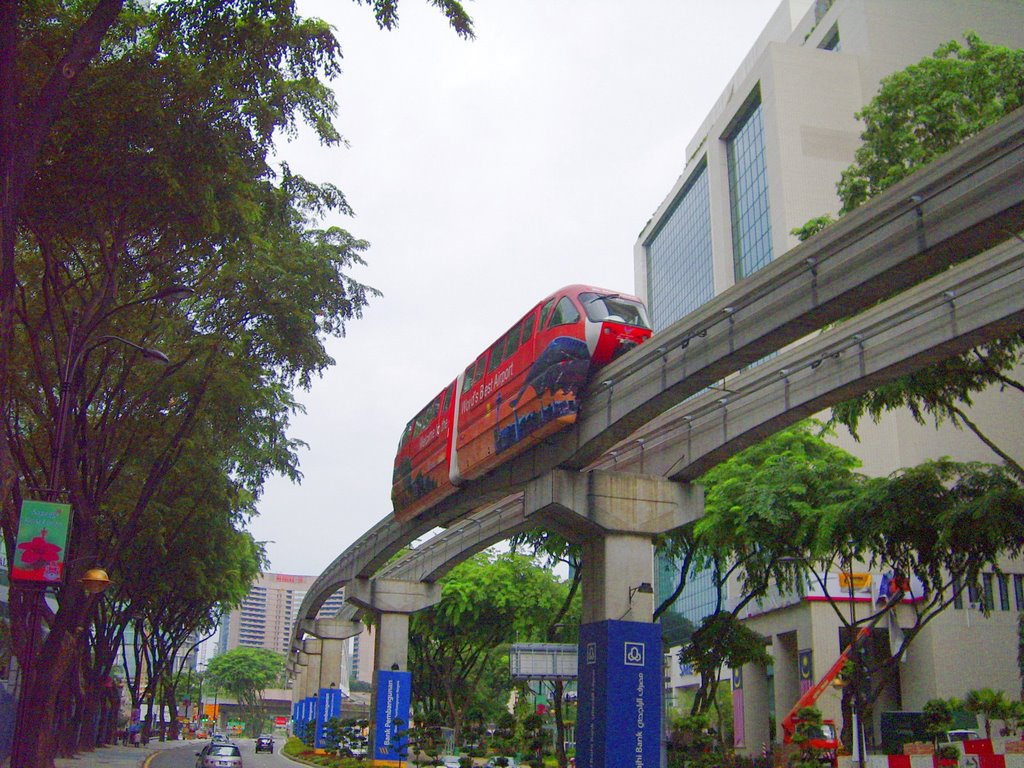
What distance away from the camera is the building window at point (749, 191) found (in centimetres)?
6825

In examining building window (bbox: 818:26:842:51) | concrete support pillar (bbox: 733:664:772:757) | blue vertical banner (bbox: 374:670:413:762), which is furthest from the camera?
building window (bbox: 818:26:842:51)

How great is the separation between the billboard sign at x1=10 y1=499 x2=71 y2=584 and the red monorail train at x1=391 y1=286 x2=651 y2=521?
8.98 m

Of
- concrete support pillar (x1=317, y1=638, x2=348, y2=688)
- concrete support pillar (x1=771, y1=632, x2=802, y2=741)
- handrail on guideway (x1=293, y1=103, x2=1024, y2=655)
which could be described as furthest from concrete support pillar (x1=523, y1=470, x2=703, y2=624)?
concrete support pillar (x1=317, y1=638, x2=348, y2=688)

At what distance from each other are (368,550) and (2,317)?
2715 cm

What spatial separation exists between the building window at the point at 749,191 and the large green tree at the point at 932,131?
43.8 metres

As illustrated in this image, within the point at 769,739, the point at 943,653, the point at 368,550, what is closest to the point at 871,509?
the point at 368,550

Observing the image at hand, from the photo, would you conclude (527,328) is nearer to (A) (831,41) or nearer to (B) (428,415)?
(B) (428,415)

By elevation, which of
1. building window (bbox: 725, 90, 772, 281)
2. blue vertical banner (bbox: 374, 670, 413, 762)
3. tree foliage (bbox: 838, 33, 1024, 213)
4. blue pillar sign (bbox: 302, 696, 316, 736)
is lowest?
blue pillar sign (bbox: 302, 696, 316, 736)

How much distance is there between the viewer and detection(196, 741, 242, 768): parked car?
3159cm

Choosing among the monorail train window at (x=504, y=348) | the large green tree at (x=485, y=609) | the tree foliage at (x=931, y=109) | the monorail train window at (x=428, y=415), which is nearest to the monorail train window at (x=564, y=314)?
the monorail train window at (x=504, y=348)

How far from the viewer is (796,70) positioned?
65562 mm

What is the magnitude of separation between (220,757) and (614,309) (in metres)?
21.3

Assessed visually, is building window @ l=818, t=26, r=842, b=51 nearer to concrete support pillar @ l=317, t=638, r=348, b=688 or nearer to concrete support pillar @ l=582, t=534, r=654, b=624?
concrete support pillar @ l=317, t=638, r=348, b=688

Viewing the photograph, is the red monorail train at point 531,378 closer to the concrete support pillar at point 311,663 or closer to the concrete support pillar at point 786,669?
the concrete support pillar at point 786,669
